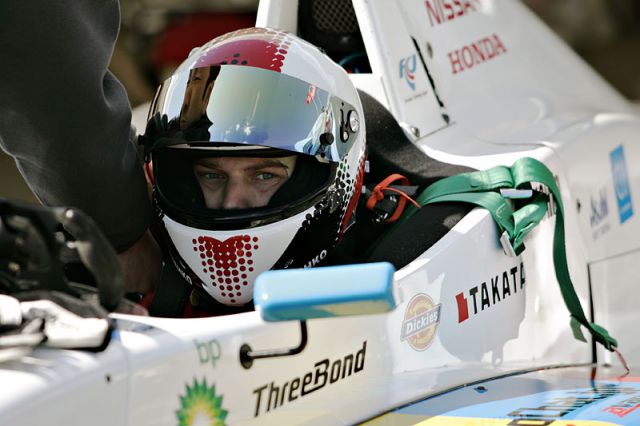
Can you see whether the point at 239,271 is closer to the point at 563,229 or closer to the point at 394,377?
the point at 394,377

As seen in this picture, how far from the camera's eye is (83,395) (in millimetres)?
1743

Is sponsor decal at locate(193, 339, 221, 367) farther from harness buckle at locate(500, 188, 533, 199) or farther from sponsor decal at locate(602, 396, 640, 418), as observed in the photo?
harness buckle at locate(500, 188, 533, 199)

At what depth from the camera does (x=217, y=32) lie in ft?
27.8

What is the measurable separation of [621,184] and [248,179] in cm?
133

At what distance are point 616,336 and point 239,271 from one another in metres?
1.17

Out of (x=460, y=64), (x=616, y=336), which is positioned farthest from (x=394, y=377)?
(x=460, y=64)

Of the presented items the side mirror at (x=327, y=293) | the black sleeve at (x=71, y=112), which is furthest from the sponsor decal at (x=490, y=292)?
the side mirror at (x=327, y=293)

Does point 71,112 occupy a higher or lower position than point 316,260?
higher

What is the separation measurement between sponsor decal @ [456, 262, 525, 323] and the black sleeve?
2.46ft

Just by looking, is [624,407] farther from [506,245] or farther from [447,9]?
[447,9]

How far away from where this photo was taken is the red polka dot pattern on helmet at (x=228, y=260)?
96.2 inches

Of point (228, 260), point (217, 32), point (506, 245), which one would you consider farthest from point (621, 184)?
point (217, 32)

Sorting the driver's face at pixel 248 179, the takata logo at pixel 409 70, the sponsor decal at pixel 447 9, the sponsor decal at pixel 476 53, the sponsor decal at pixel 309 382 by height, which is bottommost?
the sponsor decal at pixel 309 382

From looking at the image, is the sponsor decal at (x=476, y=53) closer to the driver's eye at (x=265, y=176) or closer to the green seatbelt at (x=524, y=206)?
the green seatbelt at (x=524, y=206)
